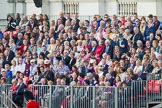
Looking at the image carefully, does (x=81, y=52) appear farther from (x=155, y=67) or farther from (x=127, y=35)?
(x=155, y=67)

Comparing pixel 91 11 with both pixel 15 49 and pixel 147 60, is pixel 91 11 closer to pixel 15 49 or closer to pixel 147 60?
pixel 15 49

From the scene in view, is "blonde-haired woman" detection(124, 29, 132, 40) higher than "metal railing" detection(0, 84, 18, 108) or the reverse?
higher

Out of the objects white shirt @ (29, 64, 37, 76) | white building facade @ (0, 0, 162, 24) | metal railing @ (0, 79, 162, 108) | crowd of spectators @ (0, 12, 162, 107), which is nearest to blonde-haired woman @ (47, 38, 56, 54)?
crowd of spectators @ (0, 12, 162, 107)

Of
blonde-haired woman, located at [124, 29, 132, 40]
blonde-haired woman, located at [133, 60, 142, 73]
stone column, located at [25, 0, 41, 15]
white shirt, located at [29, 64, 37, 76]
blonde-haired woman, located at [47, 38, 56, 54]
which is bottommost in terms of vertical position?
white shirt, located at [29, 64, 37, 76]

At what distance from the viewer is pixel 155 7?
51531mm

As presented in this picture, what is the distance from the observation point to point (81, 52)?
4372cm

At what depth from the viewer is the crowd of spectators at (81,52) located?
41312mm

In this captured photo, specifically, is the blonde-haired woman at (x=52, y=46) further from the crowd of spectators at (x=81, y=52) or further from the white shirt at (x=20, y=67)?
the white shirt at (x=20, y=67)

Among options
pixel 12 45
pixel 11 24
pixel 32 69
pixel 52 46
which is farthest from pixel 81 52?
pixel 11 24

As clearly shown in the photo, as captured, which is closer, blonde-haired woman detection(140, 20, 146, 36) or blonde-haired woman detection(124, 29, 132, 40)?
blonde-haired woman detection(124, 29, 132, 40)

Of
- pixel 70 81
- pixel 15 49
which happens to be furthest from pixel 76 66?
pixel 15 49

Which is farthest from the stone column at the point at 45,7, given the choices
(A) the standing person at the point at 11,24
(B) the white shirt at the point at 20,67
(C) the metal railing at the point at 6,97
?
(C) the metal railing at the point at 6,97

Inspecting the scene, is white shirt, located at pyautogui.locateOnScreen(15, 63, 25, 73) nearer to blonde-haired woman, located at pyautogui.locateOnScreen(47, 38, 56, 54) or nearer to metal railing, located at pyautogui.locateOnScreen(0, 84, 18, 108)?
blonde-haired woman, located at pyautogui.locateOnScreen(47, 38, 56, 54)

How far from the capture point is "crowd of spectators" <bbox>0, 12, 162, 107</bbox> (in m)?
41.3
